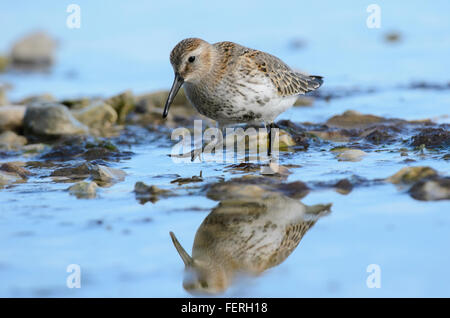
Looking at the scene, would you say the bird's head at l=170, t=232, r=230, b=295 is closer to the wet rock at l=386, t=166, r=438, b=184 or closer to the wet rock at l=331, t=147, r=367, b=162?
the wet rock at l=386, t=166, r=438, b=184

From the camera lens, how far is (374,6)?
47.5 feet

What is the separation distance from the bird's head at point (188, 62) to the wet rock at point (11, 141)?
7.92 feet

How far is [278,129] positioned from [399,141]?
1.38 meters

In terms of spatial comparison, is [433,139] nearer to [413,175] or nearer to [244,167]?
[413,175]

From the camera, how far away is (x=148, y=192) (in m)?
5.72

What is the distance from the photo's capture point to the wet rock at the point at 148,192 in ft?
18.3

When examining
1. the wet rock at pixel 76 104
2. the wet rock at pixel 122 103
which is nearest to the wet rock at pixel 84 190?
the wet rock at pixel 122 103

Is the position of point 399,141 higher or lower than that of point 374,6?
Result: lower

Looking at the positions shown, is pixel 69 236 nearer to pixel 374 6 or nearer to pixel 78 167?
pixel 78 167

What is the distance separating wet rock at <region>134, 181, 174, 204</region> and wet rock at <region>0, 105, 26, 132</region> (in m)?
3.62

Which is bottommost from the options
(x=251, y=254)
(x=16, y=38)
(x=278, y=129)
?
(x=251, y=254)

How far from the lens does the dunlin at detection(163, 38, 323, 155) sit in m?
6.72

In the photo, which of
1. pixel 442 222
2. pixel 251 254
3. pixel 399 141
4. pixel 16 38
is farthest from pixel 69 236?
pixel 16 38

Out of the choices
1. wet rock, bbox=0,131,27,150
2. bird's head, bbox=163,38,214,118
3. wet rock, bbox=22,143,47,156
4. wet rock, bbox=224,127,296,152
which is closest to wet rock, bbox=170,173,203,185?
bird's head, bbox=163,38,214,118
